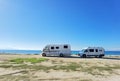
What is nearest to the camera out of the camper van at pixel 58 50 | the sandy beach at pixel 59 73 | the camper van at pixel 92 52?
the sandy beach at pixel 59 73

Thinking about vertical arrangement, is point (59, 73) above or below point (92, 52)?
below

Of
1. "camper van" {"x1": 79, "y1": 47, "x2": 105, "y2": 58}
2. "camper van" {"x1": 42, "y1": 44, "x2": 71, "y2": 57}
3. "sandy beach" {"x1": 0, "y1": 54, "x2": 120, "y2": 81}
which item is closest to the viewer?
"sandy beach" {"x1": 0, "y1": 54, "x2": 120, "y2": 81}

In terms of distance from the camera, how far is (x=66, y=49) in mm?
34469

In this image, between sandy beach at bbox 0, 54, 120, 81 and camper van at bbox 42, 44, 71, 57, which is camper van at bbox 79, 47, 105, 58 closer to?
camper van at bbox 42, 44, 71, 57

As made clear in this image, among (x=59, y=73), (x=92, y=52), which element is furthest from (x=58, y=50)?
(x=59, y=73)

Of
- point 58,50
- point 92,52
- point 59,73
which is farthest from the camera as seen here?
point 58,50

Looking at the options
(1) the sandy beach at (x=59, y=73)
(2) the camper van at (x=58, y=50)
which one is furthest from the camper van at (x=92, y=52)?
(1) the sandy beach at (x=59, y=73)

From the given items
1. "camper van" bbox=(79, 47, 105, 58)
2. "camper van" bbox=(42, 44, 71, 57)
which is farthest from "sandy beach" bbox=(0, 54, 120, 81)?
"camper van" bbox=(42, 44, 71, 57)

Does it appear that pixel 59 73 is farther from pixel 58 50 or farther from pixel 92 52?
pixel 58 50

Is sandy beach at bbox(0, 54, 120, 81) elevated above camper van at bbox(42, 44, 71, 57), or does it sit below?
below

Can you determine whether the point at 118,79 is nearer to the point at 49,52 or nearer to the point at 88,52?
the point at 88,52

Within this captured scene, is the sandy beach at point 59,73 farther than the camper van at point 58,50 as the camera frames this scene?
No

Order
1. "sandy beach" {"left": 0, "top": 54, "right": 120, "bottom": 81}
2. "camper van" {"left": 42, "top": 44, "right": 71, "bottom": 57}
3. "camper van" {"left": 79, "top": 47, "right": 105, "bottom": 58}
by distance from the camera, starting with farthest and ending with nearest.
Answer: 1. "camper van" {"left": 42, "top": 44, "right": 71, "bottom": 57}
2. "camper van" {"left": 79, "top": 47, "right": 105, "bottom": 58}
3. "sandy beach" {"left": 0, "top": 54, "right": 120, "bottom": 81}

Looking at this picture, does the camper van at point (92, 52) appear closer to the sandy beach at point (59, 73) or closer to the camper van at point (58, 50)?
the camper van at point (58, 50)
